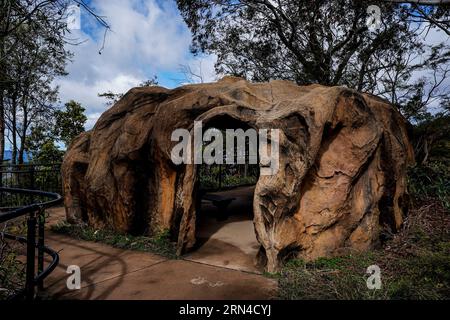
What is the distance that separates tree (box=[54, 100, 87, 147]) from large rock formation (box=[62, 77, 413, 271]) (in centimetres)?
1222

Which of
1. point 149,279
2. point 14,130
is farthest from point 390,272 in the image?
point 14,130

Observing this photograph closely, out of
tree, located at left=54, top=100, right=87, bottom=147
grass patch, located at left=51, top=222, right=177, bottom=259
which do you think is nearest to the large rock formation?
grass patch, located at left=51, top=222, right=177, bottom=259

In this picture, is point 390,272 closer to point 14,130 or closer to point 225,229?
point 225,229

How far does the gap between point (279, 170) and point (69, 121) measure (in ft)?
56.5

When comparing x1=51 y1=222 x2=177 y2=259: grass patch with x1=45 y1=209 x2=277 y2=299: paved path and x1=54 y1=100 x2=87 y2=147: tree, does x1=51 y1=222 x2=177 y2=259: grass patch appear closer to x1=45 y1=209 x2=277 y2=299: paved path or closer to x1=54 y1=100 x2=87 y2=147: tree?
x1=45 y1=209 x2=277 y2=299: paved path

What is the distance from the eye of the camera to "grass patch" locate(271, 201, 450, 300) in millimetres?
3947

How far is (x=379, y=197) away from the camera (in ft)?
19.6

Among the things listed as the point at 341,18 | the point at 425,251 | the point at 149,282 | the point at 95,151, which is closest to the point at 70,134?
the point at 95,151

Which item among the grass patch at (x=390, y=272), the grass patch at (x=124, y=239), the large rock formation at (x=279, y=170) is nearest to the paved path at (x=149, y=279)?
the grass patch at (x=124, y=239)

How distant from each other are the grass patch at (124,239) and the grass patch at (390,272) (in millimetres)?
2262

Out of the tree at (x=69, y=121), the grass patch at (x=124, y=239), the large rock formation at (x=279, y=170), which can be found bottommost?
the grass patch at (x=124, y=239)

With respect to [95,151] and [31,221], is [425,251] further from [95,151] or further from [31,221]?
[95,151]

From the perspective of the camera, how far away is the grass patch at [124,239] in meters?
6.36

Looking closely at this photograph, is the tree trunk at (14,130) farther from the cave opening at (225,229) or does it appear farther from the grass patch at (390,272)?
the grass patch at (390,272)
